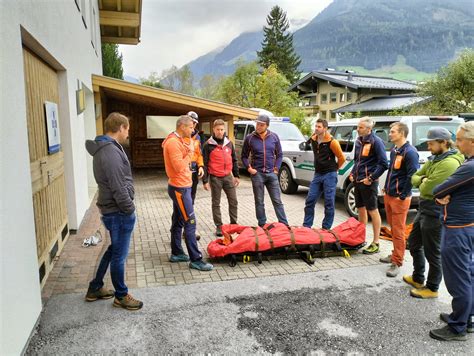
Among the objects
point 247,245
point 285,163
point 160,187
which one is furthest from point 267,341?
point 160,187

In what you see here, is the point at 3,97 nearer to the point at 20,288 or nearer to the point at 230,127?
the point at 20,288

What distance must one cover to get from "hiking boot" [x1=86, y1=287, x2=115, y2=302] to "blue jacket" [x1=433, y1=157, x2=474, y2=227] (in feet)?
10.7

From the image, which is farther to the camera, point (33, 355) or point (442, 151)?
point (442, 151)

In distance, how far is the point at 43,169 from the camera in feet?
14.6

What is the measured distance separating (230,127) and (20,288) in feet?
30.6

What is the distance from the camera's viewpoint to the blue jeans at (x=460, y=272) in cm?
322

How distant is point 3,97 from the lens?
106 inches

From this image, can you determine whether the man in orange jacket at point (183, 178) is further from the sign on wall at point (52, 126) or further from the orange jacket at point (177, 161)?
the sign on wall at point (52, 126)

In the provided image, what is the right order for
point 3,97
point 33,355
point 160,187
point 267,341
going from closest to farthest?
point 3,97 < point 33,355 < point 267,341 < point 160,187

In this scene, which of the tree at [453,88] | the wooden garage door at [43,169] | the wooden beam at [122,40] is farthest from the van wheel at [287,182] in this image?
the tree at [453,88]

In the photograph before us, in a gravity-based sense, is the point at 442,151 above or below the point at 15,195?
above

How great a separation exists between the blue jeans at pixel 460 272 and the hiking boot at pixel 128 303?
111 inches

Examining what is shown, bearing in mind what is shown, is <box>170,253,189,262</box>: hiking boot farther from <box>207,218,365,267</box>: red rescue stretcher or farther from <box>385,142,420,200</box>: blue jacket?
<box>385,142,420,200</box>: blue jacket

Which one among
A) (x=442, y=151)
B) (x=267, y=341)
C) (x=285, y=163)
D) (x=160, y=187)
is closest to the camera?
(x=267, y=341)
